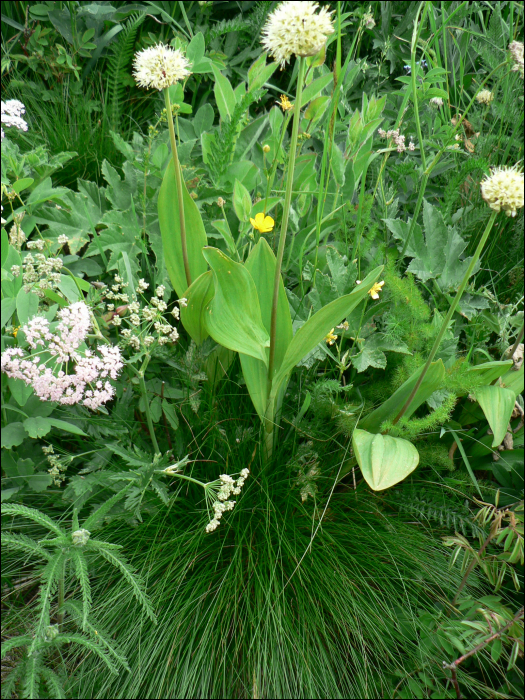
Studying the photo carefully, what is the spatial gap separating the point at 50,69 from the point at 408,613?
201 centimetres

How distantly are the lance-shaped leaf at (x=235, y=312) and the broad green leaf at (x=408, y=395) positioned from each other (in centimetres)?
27

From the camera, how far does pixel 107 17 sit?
6.56 ft

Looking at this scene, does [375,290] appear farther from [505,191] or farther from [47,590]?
[47,590]

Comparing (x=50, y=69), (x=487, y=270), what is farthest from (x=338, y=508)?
(x=50, y=69)

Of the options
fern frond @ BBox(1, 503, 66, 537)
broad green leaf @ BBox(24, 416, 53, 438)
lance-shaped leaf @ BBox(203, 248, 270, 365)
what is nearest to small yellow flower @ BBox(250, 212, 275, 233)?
lance-shaped leaf @ BBox(203, 248, 270, 365)

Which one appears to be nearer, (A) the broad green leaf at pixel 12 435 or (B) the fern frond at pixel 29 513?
(B) the fern frond at pixel 29 513

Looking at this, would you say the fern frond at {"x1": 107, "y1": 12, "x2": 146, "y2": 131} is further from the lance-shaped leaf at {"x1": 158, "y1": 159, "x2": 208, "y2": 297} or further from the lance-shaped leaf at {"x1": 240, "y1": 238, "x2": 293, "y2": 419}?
the lance-shaped leaf at {"x1": 240, "y1": 238, "x2": 293, "y2": 419}

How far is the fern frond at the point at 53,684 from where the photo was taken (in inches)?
36.1

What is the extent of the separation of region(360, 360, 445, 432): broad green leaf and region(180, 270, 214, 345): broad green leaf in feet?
1.30

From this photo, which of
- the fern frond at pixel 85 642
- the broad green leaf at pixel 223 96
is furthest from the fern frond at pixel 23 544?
the broad green leaf at pixel 223 96

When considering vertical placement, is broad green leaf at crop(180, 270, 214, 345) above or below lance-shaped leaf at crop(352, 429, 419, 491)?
above

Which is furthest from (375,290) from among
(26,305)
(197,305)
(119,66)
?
(119,66)

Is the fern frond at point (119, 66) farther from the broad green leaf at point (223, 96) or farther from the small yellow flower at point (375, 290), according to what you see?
the small yellow flower at point (375, 290)

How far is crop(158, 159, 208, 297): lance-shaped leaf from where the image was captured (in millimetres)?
1194
